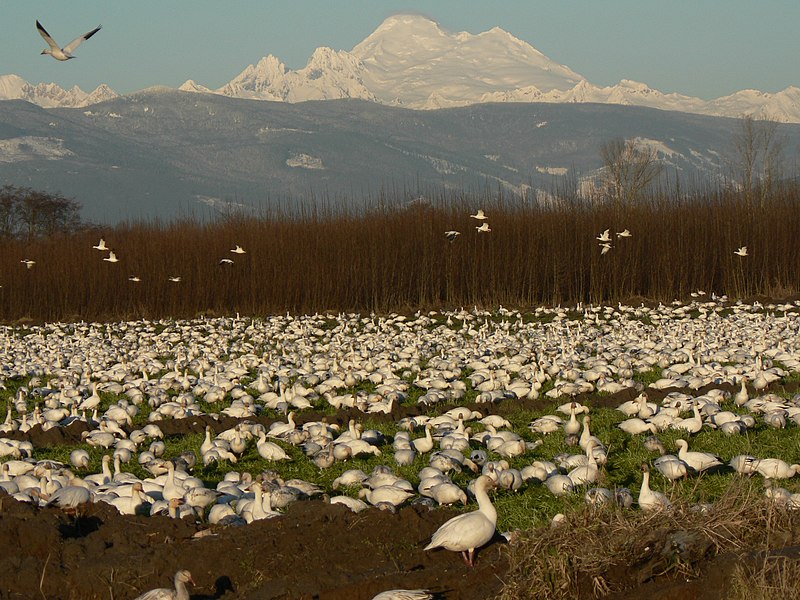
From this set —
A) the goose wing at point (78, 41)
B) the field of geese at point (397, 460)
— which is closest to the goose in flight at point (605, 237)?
the field of geese at point (397, 460)

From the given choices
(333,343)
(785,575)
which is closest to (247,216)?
(333,343)

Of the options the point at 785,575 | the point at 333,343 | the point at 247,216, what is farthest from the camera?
the point at 247,216

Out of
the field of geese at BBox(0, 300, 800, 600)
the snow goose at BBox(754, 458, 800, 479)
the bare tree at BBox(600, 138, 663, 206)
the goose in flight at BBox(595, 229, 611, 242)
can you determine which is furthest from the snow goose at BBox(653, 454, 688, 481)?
the bare tree at BBox(600, 138, 663, 206)

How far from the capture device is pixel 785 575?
5.31 meters

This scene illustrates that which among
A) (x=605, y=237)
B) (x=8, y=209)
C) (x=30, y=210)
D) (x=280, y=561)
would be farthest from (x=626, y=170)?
(x=280, y=561)

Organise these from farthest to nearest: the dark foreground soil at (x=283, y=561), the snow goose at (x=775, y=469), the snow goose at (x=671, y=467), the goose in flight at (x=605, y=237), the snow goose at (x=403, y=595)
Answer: the goose in flight at (x=605, y=237)
the snow goose at (x=671, y=467)
the snow goose at (x=775, y=469)
the dark foreground soil at (x=283, y=561)
the snow goose at (x=403, y=595)

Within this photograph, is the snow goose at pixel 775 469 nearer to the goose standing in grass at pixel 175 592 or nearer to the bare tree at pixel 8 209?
the goose standing in grass at pixel 175 592

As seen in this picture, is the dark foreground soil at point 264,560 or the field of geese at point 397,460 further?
the field of geese at point 397,460

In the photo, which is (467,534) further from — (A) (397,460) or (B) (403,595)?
(A) (397,460)

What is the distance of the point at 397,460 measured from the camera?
974 centimetres

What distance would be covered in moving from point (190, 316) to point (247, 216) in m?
4.93

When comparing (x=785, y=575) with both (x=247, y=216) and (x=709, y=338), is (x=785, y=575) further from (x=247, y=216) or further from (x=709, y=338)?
(x=247, y=216)

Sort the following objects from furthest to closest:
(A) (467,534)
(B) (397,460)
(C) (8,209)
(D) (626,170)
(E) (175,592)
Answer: (D) (626,170) → (C) (8,209) → (B) (397,460) → (A) (467,534) → (E) (175,592)

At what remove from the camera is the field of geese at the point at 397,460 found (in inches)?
243
